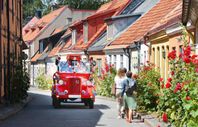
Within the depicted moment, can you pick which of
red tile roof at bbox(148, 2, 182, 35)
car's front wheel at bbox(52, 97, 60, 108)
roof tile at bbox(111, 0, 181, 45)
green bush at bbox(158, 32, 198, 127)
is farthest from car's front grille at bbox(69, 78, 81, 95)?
green bush at bbox(158, 32, 198, 127)

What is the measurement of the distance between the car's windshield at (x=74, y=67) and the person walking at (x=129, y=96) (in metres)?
7.97

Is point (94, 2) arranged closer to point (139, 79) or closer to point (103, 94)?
point (103, 94)

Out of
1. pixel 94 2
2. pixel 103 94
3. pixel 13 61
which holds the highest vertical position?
pixel 94 2

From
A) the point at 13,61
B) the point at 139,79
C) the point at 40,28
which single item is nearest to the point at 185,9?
the point at 139,79

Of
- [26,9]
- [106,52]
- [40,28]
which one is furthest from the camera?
[26,9]

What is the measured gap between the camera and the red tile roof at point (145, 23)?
107 feet

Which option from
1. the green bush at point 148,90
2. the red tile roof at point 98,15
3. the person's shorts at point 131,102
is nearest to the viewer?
the person's shorts at point 131,102

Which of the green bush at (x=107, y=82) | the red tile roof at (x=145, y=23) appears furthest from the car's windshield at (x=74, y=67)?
the red tile roof at (x=145, y=23)

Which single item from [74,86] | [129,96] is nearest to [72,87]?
[74,86]

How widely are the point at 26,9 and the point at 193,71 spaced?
3441 inches

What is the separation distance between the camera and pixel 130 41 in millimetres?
35094

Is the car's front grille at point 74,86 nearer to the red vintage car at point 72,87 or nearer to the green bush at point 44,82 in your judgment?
the red vintage car at point 72,87

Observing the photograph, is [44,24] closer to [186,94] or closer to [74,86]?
[74,86]

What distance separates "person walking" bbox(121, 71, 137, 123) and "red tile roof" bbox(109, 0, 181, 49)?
13.4 m
